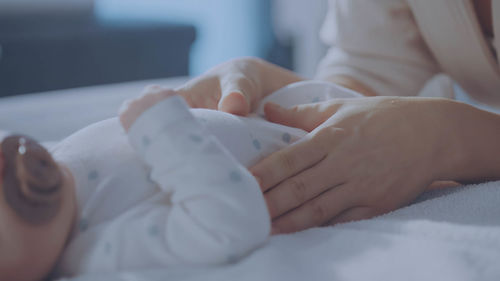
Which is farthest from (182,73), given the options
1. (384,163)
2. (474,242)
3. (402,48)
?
(474,242)

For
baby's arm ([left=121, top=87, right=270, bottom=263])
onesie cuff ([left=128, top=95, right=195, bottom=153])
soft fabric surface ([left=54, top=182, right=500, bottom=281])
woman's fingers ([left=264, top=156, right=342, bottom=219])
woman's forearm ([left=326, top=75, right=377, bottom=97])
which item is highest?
onesie cuff ([left=128, top=95, right=195, bottom=153])

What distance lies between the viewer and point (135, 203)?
1.60ft

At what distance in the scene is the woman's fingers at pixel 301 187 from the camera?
21.2 inches

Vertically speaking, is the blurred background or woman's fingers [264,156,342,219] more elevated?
woman's fingers [264,156,342,219]

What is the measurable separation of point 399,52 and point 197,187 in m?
0.79

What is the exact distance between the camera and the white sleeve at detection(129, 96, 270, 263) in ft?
1.37

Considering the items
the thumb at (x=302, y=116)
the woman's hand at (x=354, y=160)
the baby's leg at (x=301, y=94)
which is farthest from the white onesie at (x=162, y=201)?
the baby's leg at (x=301, y=94)

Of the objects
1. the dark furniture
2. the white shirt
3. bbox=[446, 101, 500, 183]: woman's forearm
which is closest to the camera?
bbox=[446, 101, 500, 183]: woman's forearm

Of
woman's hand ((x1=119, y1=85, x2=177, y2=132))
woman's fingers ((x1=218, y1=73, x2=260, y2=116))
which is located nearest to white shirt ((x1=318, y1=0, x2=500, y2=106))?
woman's fingers ((x1=218, y1=73, x2=260, y2=116))

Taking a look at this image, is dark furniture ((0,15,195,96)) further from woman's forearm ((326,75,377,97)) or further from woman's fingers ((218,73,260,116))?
woman's fingers ((218,73,260,116))

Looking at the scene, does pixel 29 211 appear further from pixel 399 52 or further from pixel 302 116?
pixel 399 52

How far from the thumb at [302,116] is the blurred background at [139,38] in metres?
2.06

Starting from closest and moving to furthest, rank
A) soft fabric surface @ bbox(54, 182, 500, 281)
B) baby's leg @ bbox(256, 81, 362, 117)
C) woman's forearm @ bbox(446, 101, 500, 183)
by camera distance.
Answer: soft fabric surface @ bbox(54, 182, 500, 281), woman's forearm @ bbox(446, 101, 500, 183), baby's leg @ bbox(256, 81, 362, 117)

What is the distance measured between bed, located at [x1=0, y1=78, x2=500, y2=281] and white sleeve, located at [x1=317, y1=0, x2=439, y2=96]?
1.76 feet
